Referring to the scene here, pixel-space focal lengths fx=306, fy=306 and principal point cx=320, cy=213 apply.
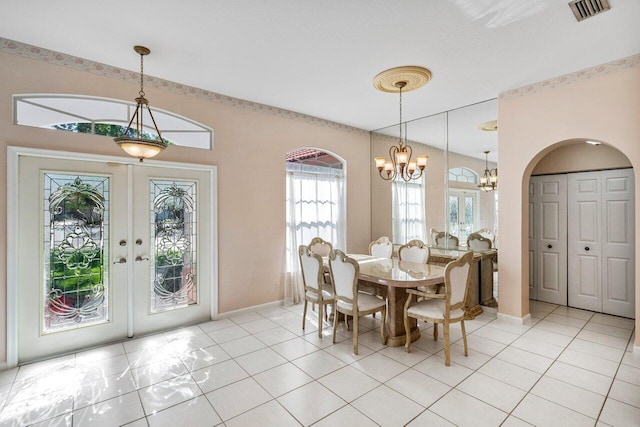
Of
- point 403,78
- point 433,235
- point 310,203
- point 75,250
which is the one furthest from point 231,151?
point 433,235

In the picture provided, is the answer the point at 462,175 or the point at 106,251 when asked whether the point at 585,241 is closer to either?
the point at 462,175

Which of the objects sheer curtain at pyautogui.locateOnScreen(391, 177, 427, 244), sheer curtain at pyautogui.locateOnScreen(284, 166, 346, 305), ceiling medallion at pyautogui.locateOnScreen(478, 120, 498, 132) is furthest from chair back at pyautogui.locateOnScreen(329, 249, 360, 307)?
ceiling medallion at pyautogui.locateOnScreen(478, 120, 498, 132)

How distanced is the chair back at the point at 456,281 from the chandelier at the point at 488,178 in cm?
187

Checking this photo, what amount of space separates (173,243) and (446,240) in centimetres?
386

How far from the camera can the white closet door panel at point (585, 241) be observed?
13.7 feet

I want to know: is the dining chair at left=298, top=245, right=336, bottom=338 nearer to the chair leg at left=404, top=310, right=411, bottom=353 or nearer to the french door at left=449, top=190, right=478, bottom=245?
the chair leg at left=404, top=310, right=411, bottom=353

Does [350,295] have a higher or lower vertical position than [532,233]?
lower

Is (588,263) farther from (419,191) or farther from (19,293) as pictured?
(19,293)

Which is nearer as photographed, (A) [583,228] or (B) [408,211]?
(A) [583,228]

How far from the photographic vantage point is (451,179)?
4.77m

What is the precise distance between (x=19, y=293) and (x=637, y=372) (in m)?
5.56

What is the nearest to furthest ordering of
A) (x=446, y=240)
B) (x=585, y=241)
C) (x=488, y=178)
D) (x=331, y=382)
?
1. (x=331, y=382)
2. (x=585, y=241)
3. (x=488, y=178)
4. (x=446, y=240)

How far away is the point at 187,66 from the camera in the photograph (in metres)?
3.24

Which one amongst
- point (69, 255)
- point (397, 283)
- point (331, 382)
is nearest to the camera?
point (331, 382)
